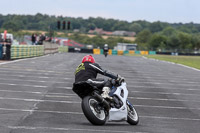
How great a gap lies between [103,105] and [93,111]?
0.93ft

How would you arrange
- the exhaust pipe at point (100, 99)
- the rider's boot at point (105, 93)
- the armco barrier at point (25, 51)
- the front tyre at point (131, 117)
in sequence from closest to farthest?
1. the exhaust pipe at point (100, 99)
2. the rider's boot at point (105, 93)
3. the front tyre at point (131, 117)
4. the armco barrier at point (25, 51)

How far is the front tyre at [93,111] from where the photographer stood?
8727mm

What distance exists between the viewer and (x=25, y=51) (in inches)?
1506

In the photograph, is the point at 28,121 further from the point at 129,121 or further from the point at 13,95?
the point at 13,95

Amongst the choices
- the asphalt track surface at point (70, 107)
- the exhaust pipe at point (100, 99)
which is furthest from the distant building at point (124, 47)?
the exhaust pipe at point (100, 99)

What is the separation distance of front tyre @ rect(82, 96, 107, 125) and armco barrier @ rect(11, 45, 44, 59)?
2461cm

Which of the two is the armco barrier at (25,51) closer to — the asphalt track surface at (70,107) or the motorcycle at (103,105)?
the asphalt track surface at (70,107)

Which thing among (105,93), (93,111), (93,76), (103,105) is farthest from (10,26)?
(93,111)

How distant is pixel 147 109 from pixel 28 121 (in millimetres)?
4368

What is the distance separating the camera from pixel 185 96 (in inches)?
656

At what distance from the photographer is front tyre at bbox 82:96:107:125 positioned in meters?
8.73

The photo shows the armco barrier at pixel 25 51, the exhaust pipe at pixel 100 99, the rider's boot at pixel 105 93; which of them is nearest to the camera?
the exhaust pipe at pixel 100 99

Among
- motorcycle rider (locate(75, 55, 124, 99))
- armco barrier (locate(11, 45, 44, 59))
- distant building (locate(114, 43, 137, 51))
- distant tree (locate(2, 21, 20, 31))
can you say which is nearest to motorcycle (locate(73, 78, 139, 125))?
motorcycle rider (locate(75, 55, 124, 99))

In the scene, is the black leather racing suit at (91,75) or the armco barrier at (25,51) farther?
the armco barrier at (25,51)
